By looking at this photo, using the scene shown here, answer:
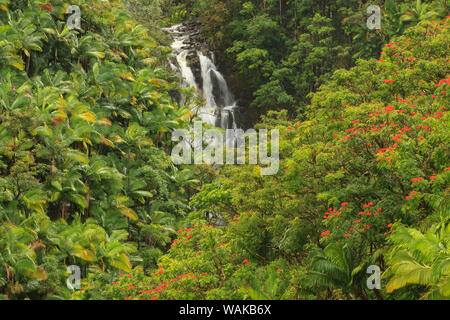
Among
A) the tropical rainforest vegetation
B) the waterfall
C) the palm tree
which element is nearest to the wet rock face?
the waterfall

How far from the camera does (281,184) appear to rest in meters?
12.9

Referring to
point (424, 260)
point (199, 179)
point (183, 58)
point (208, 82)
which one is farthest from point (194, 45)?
point (424, 260)

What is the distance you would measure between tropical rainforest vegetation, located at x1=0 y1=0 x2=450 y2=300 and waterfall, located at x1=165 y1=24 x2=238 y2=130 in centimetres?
175

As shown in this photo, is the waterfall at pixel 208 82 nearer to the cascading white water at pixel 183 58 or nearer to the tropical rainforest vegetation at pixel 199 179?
the cascading white water at pixel 183 58

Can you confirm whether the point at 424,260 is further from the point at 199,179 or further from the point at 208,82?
the point at 208,82

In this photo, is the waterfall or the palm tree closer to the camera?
the palm tree

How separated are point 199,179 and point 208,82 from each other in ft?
30.9

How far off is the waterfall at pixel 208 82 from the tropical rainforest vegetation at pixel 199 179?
1.75m

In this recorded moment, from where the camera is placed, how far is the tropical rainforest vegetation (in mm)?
9719

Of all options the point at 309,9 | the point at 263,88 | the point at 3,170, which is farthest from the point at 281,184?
the point at 309,9

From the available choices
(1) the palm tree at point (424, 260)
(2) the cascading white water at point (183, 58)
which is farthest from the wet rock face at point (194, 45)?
(1) the palm tree at point (424, 260)

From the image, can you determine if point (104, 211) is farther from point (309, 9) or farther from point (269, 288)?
point (309, 9)

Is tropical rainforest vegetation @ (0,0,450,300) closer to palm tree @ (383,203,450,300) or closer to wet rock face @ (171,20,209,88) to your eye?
palm tree @ (383,203,450,300)

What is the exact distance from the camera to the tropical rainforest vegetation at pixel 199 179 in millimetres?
9719
